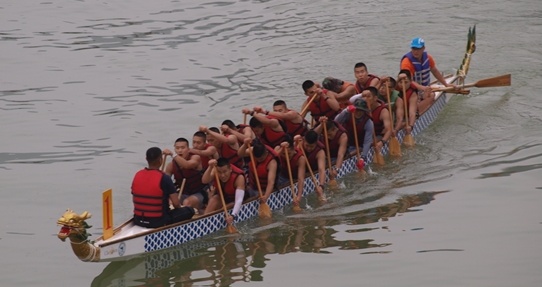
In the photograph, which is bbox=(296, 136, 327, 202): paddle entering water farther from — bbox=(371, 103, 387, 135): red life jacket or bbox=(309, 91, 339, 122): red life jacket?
bbox=(371, 103, 387, 135): red life jacket

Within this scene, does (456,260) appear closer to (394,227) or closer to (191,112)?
(394,227)

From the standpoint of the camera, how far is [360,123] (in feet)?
55.3

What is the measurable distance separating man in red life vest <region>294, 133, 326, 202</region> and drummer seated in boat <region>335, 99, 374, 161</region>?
3.73 feet

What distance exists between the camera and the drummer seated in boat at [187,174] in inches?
578

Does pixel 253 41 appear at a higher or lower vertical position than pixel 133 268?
higher

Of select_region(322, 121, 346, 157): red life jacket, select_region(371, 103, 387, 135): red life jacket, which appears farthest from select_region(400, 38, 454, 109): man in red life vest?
select_region(322, 121, 346, 157): red life jacket

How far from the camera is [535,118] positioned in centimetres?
1941

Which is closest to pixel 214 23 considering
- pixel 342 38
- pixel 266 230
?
pixel 342 38

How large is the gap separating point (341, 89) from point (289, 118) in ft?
6.42

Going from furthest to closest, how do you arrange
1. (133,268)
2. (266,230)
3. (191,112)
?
(191,112) < (266,230) < (133,268)

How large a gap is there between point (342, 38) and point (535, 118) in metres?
6.43

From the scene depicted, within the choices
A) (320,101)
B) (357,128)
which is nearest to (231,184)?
(320,101)

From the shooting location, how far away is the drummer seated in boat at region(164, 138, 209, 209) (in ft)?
48.2

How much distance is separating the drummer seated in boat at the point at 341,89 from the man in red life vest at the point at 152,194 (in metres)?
4.73
